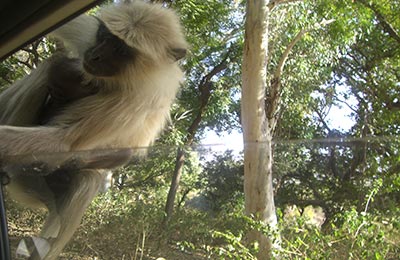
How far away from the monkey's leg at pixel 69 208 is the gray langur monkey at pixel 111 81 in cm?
3

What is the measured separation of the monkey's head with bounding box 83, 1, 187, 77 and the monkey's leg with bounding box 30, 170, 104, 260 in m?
0.74

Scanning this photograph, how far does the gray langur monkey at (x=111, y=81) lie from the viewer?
2.46 metres

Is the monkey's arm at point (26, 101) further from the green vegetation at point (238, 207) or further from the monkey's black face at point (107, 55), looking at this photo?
the green vegetation at point (238, 207)

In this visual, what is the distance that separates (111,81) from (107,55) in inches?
5.9

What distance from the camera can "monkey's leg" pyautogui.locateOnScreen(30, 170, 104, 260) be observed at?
1928mm

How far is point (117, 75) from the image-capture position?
2.71 meters

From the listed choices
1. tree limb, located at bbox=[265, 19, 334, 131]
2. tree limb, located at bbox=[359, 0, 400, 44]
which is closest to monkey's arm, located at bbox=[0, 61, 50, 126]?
tree limb, located at bbox=[265, 19, 334, 131]

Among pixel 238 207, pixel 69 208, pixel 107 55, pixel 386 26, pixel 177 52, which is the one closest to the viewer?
pixel 69 208

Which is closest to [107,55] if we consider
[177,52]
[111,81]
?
[111,81]

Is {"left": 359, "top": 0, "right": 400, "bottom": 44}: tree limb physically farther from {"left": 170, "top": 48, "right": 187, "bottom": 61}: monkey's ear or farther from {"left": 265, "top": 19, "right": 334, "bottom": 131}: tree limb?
{"left": 170, "top": 48, "right": 187, "bottom": 61}: monkey's ear

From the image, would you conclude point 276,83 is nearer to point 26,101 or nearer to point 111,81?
point 111,81

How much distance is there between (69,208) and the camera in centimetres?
219

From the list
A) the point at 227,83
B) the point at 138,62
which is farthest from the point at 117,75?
the point at 227,83

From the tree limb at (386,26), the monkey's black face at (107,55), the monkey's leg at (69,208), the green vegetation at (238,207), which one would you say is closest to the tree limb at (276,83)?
the tree limb at (386,26)
